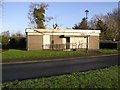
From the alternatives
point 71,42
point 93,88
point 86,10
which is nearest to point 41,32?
point 71,42

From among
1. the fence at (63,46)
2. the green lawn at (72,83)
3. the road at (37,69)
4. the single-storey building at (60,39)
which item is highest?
the single-storey building at (60,39)

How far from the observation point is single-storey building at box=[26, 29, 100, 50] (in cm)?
4828

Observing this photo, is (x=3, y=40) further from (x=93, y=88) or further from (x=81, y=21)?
(x=93, y=88)

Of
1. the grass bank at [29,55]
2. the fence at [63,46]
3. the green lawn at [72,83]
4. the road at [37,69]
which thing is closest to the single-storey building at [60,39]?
the fence at [63,46]

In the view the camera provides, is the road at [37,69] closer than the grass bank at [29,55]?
Yes

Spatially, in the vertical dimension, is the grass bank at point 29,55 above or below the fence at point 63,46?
below

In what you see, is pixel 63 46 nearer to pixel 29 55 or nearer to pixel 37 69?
pixel 29 55

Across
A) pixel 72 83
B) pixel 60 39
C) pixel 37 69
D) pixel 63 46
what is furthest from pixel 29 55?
pixel 72 83

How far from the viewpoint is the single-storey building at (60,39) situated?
1901 inches

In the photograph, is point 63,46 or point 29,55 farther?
point 63,46

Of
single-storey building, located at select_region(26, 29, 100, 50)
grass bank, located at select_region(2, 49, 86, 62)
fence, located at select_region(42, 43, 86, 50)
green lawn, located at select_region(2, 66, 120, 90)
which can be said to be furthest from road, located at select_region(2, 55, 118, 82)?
fence, located at select_region(42, 43, 86, 50)

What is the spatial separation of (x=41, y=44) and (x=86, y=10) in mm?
23757

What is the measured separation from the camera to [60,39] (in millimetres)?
50375

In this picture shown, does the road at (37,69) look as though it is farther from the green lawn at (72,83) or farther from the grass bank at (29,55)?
the grass bank at (29,55)
